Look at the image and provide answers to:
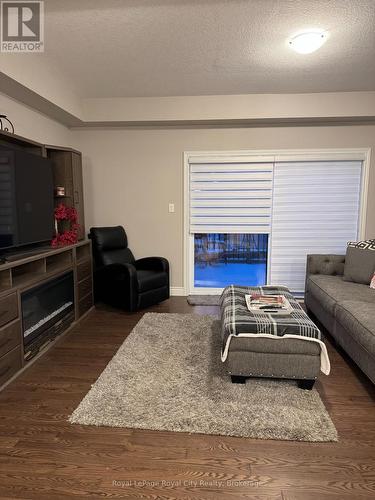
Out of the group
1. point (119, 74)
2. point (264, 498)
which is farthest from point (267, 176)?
point (264, 498)

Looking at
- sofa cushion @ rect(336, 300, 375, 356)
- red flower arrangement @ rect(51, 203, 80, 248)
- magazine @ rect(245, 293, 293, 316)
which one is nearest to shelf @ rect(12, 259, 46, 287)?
red flower arrangement @ rect(51, 203, 80, 248)

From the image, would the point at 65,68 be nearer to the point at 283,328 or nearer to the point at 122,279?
the point at 122,279

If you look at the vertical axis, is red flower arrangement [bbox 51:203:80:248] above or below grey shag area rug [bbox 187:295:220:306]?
above

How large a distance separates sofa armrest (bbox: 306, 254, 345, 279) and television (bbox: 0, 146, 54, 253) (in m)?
3.07

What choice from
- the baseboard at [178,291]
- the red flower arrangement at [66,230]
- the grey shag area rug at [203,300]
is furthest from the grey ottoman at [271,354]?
the baseboard at [178,291]

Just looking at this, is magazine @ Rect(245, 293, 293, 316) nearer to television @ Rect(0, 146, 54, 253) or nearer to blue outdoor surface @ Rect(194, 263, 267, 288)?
blue outdoor surface @ Rect(194, 263, 267, 288)

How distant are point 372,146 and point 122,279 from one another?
3681mm

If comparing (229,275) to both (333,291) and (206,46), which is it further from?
(206,46)

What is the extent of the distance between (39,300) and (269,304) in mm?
2034

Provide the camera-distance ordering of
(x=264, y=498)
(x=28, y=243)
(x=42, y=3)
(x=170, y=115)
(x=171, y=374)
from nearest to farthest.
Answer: (x=264, y=498) → (x=42, y=3) → (x=171, y=374) → (x=28, y=243) → (x=170, y=115)

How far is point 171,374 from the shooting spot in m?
2.37

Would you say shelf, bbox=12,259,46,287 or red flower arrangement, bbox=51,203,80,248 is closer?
shelf, bbox=12,259,46,287

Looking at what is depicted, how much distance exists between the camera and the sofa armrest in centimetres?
372

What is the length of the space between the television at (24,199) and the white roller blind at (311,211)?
2896mm
